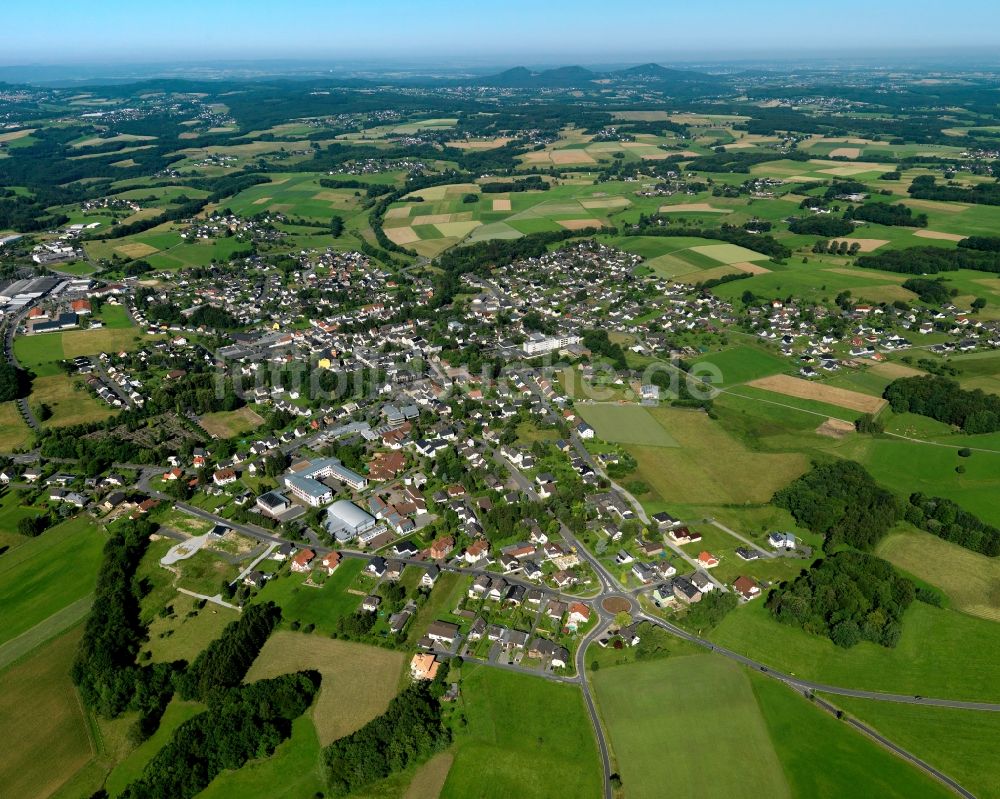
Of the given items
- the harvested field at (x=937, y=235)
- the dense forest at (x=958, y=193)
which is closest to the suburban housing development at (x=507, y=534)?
the harvested field at (x=937, y=235)

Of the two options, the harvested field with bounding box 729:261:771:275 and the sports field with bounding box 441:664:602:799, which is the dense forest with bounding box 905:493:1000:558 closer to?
the sports field with bounding box 441:664:602:799

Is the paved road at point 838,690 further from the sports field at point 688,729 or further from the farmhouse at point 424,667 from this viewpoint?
the farmhouse at point 424,667

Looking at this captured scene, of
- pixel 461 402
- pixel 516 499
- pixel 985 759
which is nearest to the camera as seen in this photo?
pixel 985 759

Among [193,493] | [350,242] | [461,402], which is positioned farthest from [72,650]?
[350,242]

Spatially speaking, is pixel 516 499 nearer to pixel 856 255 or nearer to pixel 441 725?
pixel 441 725

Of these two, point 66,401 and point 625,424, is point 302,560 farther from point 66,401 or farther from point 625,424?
point 66,401
